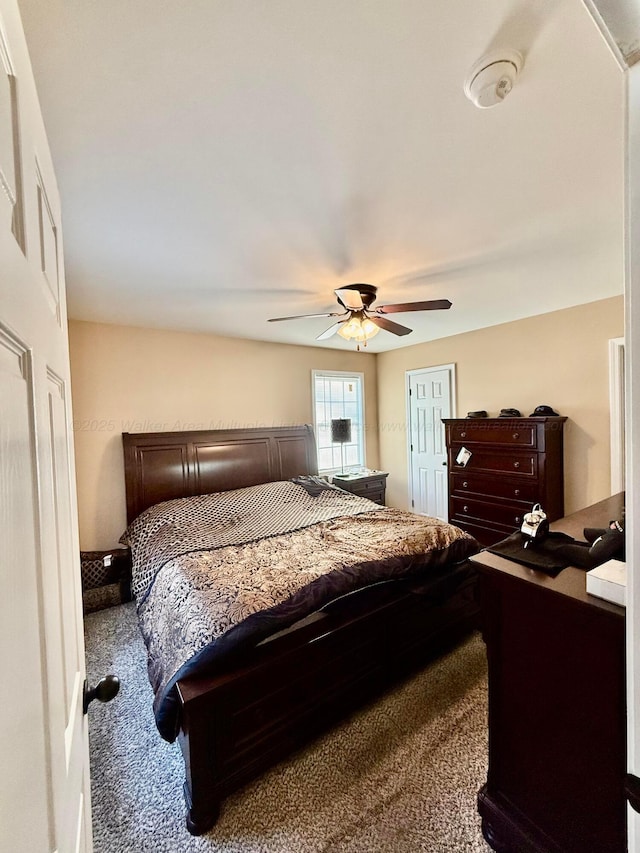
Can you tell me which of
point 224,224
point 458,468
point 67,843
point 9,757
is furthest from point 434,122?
point 458,468

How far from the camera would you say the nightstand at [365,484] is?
175 inches

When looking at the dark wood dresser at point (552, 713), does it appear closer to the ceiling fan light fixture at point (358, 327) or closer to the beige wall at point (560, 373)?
the ceiling fan light fixture at point (358, 327)

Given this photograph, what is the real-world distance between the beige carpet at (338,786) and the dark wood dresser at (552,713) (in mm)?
248

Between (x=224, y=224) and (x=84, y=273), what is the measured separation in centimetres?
117

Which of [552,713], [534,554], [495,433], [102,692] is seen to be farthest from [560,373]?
[102,692]

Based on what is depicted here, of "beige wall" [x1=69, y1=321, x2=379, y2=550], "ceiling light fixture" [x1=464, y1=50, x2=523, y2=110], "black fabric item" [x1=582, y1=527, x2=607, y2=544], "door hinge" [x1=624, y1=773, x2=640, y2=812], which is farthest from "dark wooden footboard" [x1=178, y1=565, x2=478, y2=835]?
"beige wall" [x1=69, y1=321, x2=379, y2=550]

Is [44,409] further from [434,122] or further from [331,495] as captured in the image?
[331,495]

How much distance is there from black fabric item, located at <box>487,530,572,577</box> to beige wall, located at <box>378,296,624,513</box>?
2.45m

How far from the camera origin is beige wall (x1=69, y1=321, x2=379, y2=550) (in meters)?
3.30

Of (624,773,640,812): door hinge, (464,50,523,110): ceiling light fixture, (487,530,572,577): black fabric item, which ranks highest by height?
(464,50,523,110): ceiling light fixture

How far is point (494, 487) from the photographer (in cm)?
362

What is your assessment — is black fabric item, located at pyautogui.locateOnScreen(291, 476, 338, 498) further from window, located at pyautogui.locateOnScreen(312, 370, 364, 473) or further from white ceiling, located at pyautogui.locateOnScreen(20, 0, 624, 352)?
white ceiling, located at pyautogui.locateOnScreen(20, 0, 624, 352)

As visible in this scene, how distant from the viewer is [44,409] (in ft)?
1.97

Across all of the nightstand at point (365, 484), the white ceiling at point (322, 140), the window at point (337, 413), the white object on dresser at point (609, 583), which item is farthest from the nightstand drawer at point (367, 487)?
the white object on dresser at point (609, 583)
